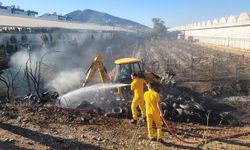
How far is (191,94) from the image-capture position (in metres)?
17.6

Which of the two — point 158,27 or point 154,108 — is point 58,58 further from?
point 158,27

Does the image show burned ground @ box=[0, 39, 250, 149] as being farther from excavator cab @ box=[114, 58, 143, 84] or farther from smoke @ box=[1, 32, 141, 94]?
smoke @ box=[1, 32, 141, 94]

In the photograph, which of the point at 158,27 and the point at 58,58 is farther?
the point at 158,27

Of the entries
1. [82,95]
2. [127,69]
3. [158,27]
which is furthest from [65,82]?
[158,27]

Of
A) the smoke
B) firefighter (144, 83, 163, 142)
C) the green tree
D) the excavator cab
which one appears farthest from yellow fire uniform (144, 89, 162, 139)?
the green tree

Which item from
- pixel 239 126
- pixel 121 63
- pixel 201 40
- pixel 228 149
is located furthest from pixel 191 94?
pixel 201 40

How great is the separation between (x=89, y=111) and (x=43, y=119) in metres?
1.95

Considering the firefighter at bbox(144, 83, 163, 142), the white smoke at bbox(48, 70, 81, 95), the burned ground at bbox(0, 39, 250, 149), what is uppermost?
the firefighter at bbox(144, 83, 163, 142)

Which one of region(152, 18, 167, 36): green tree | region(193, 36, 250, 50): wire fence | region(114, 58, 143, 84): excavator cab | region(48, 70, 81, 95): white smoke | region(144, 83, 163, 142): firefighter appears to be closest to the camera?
region(144, 83, 163, 142): firefighter

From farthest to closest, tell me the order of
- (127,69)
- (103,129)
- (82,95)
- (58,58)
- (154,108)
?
(58,58) → (82,95) → (127,69) → (103,129) → (154,108)

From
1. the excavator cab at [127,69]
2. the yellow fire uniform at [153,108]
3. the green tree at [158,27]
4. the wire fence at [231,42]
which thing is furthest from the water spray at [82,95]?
the green tree at [158,27]

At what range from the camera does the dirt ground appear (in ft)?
31.1

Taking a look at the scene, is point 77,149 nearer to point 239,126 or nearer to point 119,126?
point 119,126

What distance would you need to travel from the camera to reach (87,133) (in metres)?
10.3
